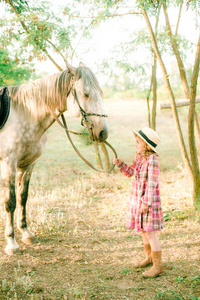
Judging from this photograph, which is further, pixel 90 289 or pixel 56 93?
pixel 56 93

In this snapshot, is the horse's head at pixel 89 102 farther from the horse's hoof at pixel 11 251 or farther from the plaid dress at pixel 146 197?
the horse's hoof at pixel 11 251

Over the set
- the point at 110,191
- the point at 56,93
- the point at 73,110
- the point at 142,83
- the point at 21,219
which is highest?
the point at 142,83

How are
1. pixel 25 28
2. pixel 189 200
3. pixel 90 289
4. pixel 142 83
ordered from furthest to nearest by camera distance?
pixel 142 83, pixel 25 28, pixel 189 200, pixel 90 289

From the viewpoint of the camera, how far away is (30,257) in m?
3.40

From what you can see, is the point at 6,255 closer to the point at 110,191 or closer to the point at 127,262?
the point at 127,262

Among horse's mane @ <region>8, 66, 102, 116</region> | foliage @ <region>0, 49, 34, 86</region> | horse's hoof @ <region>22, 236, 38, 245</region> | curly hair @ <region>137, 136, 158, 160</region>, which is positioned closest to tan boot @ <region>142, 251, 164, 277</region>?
curly hair @ <region>137, 136, 158, 160</region>

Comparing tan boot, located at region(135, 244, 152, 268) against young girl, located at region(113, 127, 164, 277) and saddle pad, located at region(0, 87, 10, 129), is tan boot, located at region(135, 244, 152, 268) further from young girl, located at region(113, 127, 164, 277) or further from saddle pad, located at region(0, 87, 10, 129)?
saddle pad, located at region(0, 87, 10, 129)

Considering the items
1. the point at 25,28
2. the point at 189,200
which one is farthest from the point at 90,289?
the point at 25,28

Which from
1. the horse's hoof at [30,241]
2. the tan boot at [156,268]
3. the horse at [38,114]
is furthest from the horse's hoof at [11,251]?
the tan boot at [156,268]

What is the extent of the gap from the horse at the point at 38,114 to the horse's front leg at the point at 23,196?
0.15m

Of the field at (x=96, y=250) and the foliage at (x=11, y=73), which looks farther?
the foliage at (x=11, y=73)

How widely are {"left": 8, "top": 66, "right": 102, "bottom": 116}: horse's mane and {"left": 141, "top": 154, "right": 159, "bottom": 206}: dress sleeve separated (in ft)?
3.43

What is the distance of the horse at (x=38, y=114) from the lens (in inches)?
120

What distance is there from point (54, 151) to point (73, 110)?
1045cm
